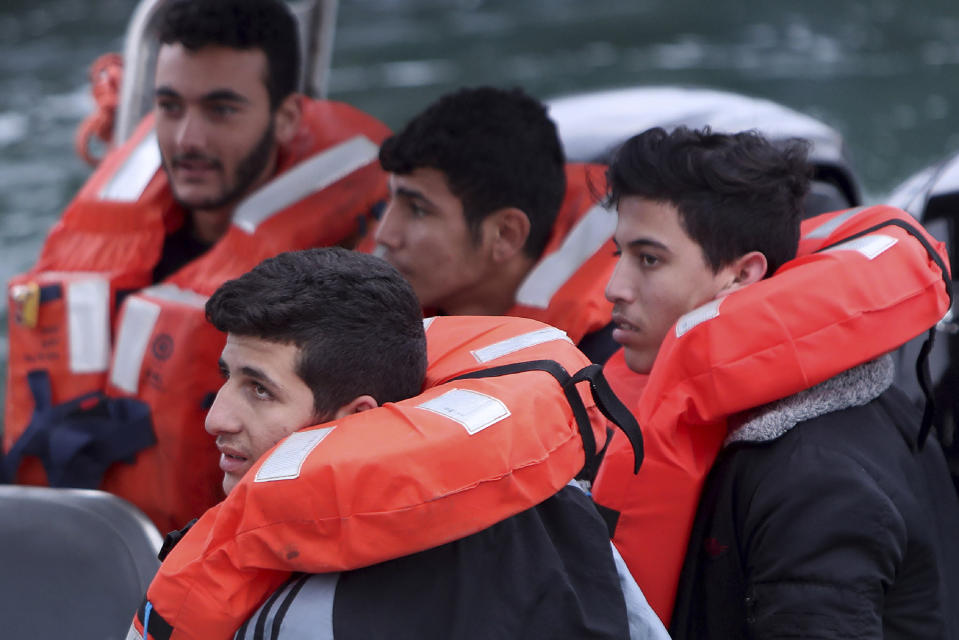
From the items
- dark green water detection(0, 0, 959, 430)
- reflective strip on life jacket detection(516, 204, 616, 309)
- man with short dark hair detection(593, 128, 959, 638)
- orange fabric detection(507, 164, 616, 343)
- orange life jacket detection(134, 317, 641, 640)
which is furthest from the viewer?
dark green water detection(0, 0, 959, 430)

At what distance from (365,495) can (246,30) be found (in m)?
1.74

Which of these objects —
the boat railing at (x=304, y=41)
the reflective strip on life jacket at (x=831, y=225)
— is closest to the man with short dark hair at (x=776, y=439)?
the reflective strip on life jacket at (x=831, y=225)

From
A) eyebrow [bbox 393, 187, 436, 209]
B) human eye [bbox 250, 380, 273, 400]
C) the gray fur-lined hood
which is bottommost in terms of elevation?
eyebrow [bbox 393, 187, 436, 209]

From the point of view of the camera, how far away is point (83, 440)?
2.25 m

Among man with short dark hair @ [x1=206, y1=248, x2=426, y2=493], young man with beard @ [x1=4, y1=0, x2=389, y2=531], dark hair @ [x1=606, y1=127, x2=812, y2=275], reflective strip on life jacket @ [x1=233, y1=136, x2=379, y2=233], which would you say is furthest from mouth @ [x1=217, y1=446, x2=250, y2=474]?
reflective strip on life jacket @ [x1=233, y1=136, x2=379, y2=233]

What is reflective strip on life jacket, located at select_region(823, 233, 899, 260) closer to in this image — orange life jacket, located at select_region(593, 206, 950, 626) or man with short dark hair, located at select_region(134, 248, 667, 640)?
orange life jacket, located at select_region(593, 206, 950, 626)

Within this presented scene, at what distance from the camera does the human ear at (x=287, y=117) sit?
266 cm

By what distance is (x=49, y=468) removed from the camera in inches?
A: 90.5

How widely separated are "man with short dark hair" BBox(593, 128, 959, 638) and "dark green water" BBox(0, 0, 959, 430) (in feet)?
11.7

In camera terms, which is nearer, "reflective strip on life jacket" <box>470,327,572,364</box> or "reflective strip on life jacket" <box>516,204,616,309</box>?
"reflective strip on life jacket" <box>470,327,572,364</box>

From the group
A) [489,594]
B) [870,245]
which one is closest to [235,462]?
[489,594]

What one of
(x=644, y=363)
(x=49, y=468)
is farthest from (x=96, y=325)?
(x=644, y=363)

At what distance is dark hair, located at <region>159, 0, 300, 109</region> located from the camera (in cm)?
250

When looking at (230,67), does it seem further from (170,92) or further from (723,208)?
(723,208)
